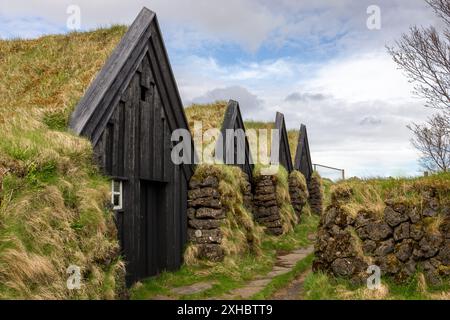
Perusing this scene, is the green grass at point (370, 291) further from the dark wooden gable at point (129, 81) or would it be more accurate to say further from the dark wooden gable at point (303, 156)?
the dark wooden gable at point (303, 156)

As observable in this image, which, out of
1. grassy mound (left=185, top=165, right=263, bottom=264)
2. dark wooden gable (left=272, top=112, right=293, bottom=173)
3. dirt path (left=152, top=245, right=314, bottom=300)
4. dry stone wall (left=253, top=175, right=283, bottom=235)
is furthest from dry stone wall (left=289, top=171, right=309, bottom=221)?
dirt path (left=152, top=245, right=314, bottom=300)

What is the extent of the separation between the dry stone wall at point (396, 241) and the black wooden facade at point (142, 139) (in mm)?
4120

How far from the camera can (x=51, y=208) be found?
668 cm

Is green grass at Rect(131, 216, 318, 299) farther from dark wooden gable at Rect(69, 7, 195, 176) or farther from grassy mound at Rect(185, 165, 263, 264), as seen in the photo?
dark wooden gable at Rect(69, 7, 195, 176)

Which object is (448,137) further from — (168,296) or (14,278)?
(14,278)

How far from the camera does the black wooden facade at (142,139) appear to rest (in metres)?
A: 9.59

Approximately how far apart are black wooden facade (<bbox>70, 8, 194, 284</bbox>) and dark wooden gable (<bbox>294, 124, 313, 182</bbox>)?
12.4 m

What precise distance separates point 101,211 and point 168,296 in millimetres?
3153

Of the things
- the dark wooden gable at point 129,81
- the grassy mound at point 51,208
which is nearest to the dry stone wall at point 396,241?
the grassy mound at point 51,208

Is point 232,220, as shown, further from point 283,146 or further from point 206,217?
point 283,146

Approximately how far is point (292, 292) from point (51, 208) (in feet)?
19.4
